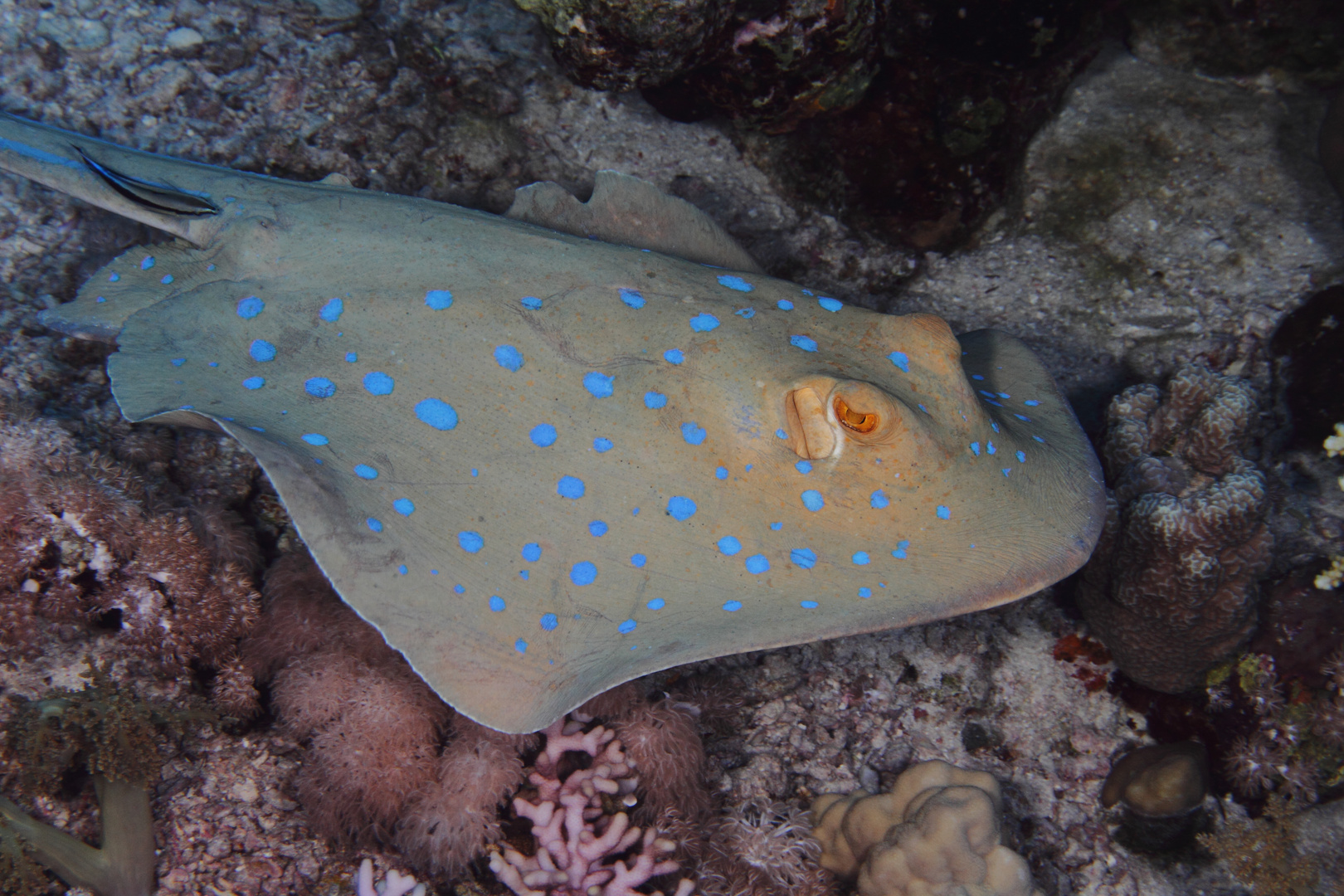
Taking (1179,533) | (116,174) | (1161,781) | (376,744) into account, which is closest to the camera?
(376,744)

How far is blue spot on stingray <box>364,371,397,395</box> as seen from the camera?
2973 mm

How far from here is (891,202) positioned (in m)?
5.27

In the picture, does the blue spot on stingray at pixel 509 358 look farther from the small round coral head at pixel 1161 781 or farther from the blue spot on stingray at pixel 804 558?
the small round coral head at pixel 1161 781

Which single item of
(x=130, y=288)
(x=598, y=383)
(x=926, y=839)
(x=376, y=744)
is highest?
(x=598, y=383)

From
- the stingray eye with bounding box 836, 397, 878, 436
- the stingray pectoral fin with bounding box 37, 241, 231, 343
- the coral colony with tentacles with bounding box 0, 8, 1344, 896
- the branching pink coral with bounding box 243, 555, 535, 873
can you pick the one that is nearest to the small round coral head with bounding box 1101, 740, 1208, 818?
the coral colony with tentacles with bounding box 0, 8, 1344, 896

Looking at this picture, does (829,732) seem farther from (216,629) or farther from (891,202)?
(891,202)

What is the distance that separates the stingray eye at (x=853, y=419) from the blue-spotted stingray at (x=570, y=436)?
12 mm

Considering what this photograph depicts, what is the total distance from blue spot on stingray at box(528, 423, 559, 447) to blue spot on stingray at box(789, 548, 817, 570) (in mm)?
1122

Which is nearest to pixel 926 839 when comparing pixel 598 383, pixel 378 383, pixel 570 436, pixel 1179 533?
pixel 1179 533

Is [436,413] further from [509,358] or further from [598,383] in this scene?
[598,383]

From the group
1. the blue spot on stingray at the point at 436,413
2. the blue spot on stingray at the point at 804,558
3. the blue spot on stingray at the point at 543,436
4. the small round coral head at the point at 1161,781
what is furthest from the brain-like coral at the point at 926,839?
the blue spot on stingray at the point at 436,413

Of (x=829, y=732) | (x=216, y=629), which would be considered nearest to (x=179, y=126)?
(x=216, y=629)

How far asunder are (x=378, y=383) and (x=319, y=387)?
0.96ft

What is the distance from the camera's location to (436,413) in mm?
2887
